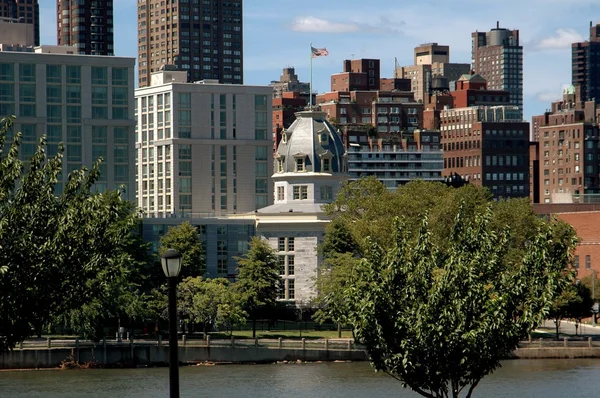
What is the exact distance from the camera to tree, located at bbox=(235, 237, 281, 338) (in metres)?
147

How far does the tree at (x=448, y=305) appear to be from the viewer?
63.0 m

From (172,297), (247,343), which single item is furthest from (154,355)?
(172,297)

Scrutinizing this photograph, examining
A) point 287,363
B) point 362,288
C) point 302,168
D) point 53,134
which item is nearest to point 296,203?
point 302,168

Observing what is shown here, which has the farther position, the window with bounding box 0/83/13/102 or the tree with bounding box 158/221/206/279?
the window with bounding box 0/83/13/102

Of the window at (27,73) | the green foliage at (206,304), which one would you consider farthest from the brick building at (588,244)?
the window at (27,73)

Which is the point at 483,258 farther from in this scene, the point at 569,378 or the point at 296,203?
the point at 296,203

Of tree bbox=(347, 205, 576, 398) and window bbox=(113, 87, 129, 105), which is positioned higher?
window bbox=(113, 87, 129, 105)

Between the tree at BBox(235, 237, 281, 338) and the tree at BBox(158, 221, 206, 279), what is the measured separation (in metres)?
4.20

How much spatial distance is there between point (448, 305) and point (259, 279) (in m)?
86.7

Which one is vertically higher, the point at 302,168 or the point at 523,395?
the point at 302,168

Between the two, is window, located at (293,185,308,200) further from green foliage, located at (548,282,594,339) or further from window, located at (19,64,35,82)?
green foliage, located at (548,282,594,339)

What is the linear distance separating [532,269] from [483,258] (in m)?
2.21

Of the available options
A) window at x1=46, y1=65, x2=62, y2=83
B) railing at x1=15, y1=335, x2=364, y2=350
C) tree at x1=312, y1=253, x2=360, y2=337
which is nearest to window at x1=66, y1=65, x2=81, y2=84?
window at x1=46, y1=65, x2=62, y2=83

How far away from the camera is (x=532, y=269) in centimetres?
6475
